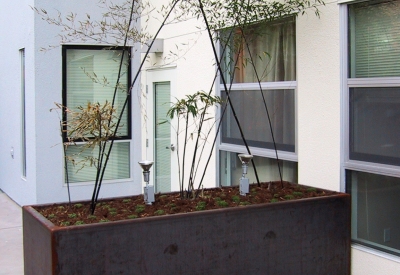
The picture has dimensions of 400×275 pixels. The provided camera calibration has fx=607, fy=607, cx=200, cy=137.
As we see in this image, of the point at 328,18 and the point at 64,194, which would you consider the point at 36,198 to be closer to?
the point at 64,194

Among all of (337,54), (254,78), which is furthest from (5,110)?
(337,54)

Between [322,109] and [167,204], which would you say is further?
[322,109]

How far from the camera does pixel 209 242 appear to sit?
4484mm

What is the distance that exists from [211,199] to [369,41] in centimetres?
183

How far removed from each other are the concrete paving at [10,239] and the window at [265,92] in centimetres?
256

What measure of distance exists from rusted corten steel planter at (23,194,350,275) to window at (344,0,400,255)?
20 cm

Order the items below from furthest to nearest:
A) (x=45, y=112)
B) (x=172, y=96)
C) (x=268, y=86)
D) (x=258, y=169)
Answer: (x=45, y=112) → (x=172, y=96) → (x=258, y=169) → (x=268, y=86)

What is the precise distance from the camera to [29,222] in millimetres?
4609

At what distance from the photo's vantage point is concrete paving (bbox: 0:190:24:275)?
6.31 meters

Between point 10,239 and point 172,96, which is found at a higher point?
point 172,96

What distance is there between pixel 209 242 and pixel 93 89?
5.12 metres

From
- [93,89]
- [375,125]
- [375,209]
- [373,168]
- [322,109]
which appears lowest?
[375,209]

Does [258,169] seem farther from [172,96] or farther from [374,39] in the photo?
[172,96]

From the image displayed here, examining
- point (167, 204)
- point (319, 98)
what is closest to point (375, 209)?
point (319, 98)
